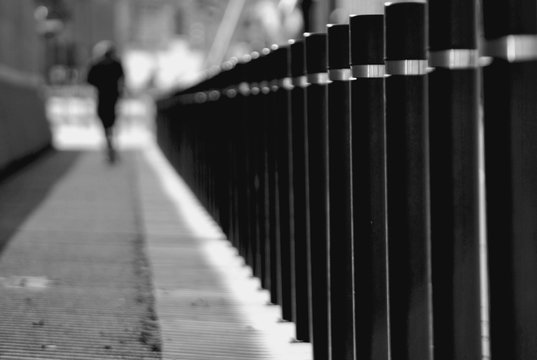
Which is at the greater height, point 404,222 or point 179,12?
point 179,12

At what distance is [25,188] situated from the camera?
11922mm

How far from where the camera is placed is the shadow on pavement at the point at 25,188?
8.53 meters

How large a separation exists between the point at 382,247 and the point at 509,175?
94cm

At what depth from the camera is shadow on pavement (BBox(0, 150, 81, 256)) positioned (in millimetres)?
8532

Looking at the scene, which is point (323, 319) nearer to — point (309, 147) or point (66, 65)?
point (309, 147)

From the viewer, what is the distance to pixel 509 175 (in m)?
2.19

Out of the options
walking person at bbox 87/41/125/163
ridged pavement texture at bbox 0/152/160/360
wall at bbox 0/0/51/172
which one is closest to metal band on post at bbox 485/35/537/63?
ridged pavement texture at bbox 0/152/160/360

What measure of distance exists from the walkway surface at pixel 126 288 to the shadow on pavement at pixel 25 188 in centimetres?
3

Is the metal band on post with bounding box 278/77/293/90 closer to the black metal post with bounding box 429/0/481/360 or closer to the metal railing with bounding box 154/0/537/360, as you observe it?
the metal railing with bounding box 154/0/537/360

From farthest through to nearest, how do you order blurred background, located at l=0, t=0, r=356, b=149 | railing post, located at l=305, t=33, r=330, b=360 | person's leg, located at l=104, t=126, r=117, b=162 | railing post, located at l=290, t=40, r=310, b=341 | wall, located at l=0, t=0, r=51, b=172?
1. person's leg, located at l=104, t=126, r=117, b=162
2. blurred background, located at l=0, t=0, r=356, b=149
3. wall, located at l=0, t=0, r=51, b=172
4. railing post, located at l=290, t=40, r=310, b=341
5. railing post, located at l=305, t=33, r=330, b=360

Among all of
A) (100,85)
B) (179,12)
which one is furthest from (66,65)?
(100,85)

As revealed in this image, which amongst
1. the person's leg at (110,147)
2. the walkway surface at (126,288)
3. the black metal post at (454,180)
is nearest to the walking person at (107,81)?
the person's leg at (110,147)

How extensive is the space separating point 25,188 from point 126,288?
6.69 m

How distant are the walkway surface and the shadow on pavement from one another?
3 centimetres
